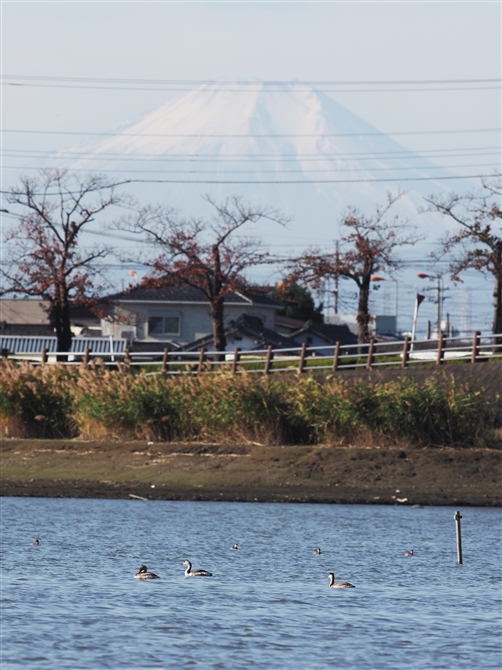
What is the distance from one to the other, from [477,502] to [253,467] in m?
5.65

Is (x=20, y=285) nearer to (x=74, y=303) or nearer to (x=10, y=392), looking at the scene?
(x=74, y=303)

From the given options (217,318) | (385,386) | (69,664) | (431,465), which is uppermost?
(217,318)

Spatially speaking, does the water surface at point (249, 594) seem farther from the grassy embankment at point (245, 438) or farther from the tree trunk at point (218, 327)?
the tree trunk at point (218, 327)

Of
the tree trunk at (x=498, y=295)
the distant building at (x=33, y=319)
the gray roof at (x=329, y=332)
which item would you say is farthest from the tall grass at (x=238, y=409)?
the distant building at (x=33, y=319)

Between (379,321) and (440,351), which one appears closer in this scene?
(440,351)

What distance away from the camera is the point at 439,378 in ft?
121

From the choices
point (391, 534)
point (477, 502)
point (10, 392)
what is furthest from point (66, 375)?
point (391, 534)

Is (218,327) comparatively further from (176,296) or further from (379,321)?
(379,321)

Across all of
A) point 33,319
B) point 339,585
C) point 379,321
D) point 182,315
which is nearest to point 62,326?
point 182,315

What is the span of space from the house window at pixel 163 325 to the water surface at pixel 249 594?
5827 centimetres

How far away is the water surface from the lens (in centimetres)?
1084

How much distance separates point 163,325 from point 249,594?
220ft

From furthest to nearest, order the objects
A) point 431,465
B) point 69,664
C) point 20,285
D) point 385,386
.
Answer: point 20,285 → point 385,386 → point 431,465 → point 69,664

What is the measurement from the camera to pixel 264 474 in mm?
27234
